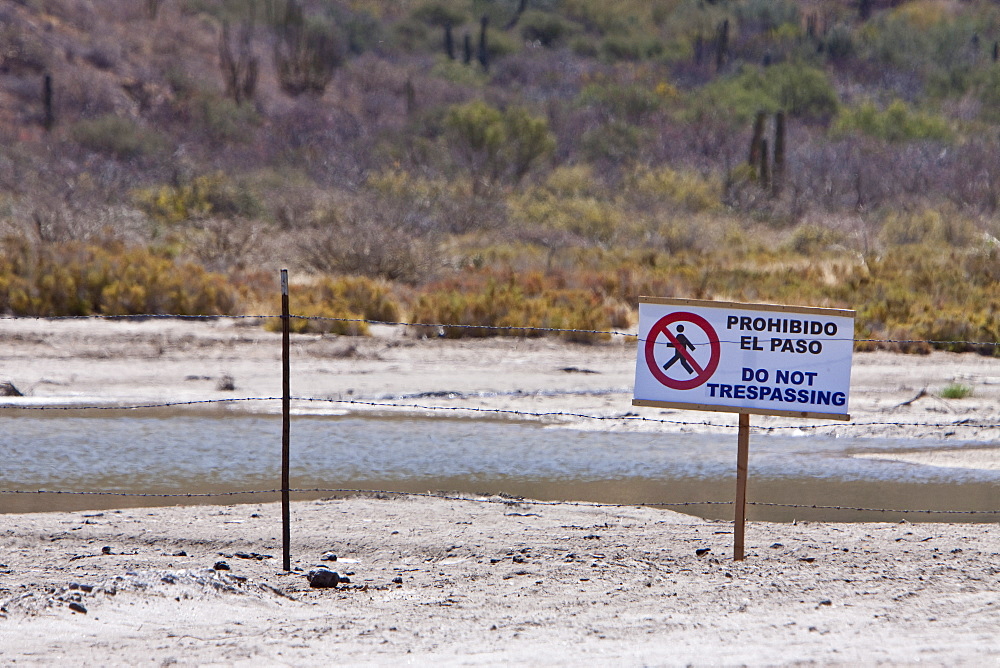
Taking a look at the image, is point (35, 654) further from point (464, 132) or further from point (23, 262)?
point (464, 132)

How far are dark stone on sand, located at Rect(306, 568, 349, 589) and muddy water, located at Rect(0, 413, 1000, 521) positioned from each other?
10.1 ft

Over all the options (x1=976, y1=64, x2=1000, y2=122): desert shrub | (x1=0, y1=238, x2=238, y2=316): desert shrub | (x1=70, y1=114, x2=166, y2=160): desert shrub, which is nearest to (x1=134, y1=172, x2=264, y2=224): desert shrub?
(x1=70, y1=114, x2=166, y2=160): desert shrub

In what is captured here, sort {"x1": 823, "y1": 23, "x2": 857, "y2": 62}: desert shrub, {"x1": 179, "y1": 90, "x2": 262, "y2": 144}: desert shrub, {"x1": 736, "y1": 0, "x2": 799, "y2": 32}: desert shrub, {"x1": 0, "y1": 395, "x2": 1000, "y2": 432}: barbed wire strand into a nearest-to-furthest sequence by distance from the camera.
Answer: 1. {"x1": 0, "y1": 395, "x2": 1000, "y2": 432}: barbed wire strand
2. {"x1": 179, "y1": 90, "x2": 262, "y2": 144}: desert shrub
3. {"x1": 823, "y1": 23, "x2": 857, "y2": 62}: desert shrub
4. {"x1": 736, "y1": 0, "x2": 799, "y2": 32}: desert shrub

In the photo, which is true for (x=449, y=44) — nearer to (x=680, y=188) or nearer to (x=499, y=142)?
(x=499, y=142)

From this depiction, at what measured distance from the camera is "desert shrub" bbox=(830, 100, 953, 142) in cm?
4888

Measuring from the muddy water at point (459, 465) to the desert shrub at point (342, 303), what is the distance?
5791 mm

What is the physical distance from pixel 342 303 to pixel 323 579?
1355 cm

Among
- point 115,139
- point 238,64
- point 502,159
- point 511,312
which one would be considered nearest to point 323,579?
point 511,312

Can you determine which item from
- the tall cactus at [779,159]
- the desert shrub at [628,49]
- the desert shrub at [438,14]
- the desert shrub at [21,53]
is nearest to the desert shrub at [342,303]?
the tall cactus at [779,159]

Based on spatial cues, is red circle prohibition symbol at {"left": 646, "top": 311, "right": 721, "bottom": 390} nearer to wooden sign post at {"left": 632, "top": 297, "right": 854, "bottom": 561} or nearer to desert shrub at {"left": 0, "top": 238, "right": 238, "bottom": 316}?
wooden sign post at {"left": 632, "top": 297, "right": 854, "bottom": 561}

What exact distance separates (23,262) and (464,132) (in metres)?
24.6

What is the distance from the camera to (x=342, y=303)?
20.1m

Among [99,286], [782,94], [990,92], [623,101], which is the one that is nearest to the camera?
[99,286]

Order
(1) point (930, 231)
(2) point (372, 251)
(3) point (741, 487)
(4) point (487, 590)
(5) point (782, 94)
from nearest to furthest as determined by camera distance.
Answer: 1. (4) point (487, 590)
2. (3) point (741, 487)
3. (2) point (372, 251)
4. (1) point (930, 231)
5. (5) point (782, 94)
